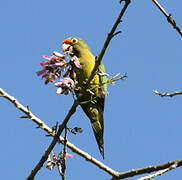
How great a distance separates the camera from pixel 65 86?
2832mm

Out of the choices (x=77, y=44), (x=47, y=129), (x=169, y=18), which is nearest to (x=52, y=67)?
(x=47, y=129)

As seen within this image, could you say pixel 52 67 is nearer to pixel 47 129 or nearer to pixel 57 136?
pixel 47 129

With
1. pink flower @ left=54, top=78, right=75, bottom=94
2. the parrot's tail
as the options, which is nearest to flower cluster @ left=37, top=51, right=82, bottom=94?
pink flower @ left=54, top=78, right=75, bottom=94

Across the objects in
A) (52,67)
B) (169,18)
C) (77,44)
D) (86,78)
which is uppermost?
(77,44)

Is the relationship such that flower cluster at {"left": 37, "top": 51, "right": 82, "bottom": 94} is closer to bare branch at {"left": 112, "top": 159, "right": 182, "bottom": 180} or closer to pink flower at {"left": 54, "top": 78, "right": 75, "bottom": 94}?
pink flower at {"left": 54, "top": 78, "right": 75, "bottom": 94}

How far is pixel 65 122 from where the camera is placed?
2375mm

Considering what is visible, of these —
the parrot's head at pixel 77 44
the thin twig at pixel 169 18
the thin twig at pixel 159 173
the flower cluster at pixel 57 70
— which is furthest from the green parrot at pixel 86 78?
the thin twig at pixel 169 18

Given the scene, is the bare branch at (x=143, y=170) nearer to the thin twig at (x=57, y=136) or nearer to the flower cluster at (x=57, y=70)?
the thin twig at (x=57, y=136)

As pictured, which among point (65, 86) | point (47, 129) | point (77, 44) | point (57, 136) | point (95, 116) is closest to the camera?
point (57, 136)

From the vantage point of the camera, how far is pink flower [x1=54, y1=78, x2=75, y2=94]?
2.82 meters

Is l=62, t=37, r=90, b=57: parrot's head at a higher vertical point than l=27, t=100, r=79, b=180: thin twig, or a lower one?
higher

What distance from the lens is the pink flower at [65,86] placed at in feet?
9.27

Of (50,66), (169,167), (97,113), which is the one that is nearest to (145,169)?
(169,167)

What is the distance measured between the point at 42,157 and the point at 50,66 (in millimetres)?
762
